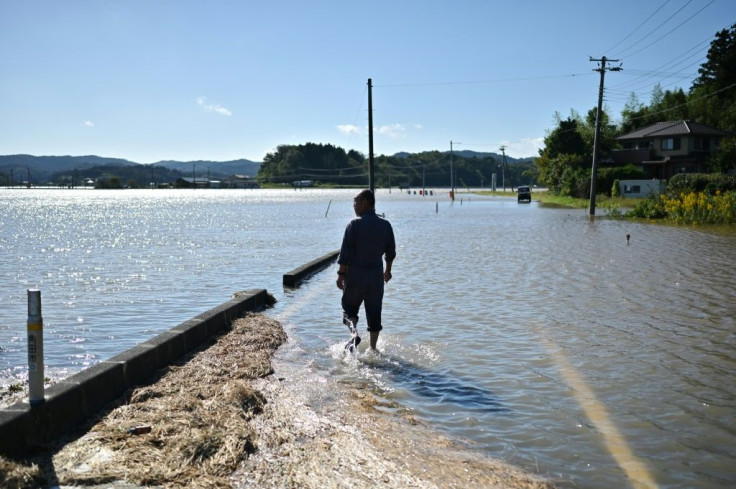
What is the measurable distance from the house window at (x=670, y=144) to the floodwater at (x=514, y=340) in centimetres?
5815

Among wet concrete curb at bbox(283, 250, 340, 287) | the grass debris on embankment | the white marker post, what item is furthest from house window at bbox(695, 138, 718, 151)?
the white marker post

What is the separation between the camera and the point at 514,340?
8.97 m

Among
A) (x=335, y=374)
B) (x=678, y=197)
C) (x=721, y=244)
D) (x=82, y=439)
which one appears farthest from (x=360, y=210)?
(x=678, y=197)

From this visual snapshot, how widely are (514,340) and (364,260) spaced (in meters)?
2.55

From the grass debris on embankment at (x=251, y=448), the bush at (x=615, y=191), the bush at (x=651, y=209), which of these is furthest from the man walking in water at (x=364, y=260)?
the bush at (x=615, y=191)

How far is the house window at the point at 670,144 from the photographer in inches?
2879

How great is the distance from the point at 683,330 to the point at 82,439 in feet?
25.8

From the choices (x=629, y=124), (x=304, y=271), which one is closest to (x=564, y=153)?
(x=629, y=124)

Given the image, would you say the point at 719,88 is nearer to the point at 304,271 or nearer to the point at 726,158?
the point at 726,158

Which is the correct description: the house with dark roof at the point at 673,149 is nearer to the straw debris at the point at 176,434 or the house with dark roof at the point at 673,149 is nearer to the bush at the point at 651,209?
the bush at the point at 651,209

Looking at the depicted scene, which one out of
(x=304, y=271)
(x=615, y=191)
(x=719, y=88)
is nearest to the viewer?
(x=304, y=271)

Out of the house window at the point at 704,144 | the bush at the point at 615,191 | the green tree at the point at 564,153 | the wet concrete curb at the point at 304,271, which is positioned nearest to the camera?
the wet concrete curb at the point at 304,271

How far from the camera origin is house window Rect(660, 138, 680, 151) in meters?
73.1

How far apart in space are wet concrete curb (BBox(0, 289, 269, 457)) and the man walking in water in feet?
6.40
